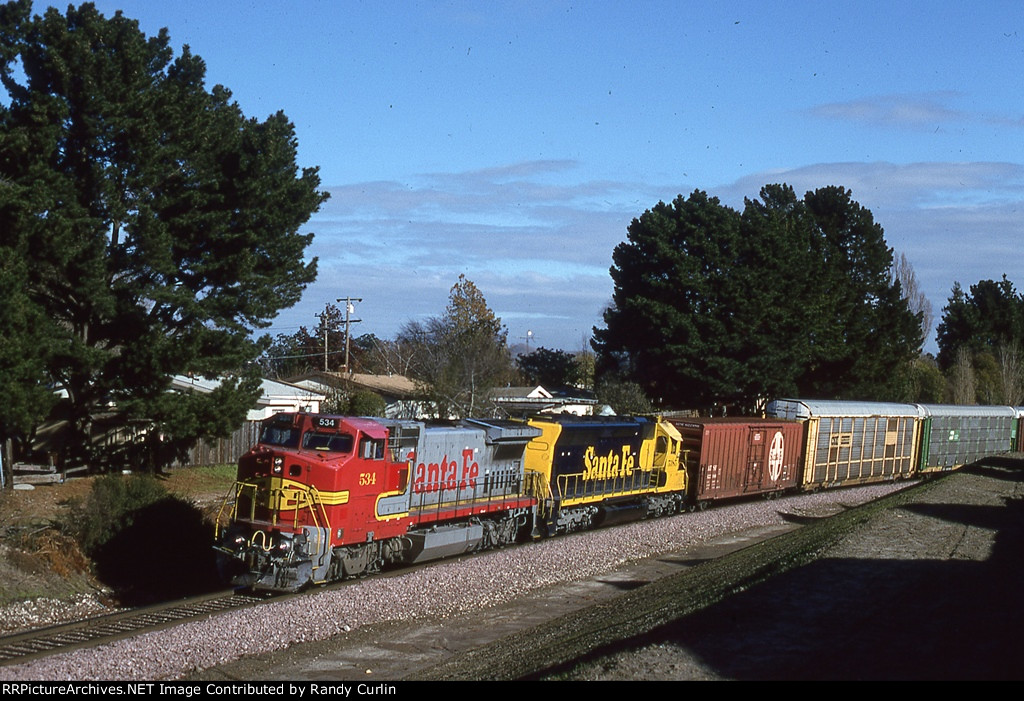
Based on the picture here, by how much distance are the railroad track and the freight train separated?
0.59 meters

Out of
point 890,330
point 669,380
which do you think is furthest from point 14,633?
point 890,330

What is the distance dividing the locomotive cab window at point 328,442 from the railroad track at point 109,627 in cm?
304

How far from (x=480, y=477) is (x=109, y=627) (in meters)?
9.10

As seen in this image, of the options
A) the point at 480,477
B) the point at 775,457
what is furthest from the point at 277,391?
the point at 480,477

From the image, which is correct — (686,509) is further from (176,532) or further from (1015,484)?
(176,532)

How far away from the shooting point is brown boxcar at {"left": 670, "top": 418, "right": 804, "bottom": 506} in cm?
3158

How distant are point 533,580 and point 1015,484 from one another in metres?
23.6

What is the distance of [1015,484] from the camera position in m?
35.2

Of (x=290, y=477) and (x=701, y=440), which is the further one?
(x=701, y=440)

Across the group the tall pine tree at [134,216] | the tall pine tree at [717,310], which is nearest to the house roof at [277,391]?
the tall pine tree at [134,216]

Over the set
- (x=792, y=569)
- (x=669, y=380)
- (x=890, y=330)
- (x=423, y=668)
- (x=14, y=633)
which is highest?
(x=890, y=330)

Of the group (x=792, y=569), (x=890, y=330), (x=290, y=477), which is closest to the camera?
(x=792, y=569)

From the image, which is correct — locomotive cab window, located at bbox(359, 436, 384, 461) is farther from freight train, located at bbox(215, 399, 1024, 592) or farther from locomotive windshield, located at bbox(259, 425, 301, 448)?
locomotive windshield, located at bbox(259, 425, 301, 448)

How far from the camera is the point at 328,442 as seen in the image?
18.8m
